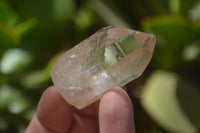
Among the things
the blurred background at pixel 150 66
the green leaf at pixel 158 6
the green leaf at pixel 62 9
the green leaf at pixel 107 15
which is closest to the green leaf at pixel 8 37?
the blurred background at pixel 150 66

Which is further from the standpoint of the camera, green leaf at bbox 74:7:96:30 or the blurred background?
green leaf at bbox 74:7:96:30

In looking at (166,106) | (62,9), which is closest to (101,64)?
(166,106)

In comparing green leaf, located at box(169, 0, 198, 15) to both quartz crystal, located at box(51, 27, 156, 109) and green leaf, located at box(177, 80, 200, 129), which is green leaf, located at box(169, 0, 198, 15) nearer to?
green leaf, located at box(177, 80, 200, 129)

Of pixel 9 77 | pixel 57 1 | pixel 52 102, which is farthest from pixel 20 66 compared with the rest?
pixel 52 102

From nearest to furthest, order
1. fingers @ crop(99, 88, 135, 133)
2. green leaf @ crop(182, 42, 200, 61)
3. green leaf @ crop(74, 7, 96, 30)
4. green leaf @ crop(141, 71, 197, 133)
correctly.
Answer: fingers @ crop(99, 88, 135, 133), green leaf @ crop(141, 71, 197, 133), green leaf @ crop(182, 42, 200, 61), green leaf @ crop(74, 7, 96, 30)

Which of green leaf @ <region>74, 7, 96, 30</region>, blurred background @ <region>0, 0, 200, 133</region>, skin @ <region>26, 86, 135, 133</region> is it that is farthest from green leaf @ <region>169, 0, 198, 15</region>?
skin @ <region>26, 86, 135, 133</region>

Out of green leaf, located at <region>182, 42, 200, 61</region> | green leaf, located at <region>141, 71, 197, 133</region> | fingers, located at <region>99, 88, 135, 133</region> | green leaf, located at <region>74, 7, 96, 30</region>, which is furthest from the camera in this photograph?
green leaf, located at <region>74, 7, 96, 30</region>

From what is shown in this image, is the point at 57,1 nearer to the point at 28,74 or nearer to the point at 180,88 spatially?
the point at 28,74

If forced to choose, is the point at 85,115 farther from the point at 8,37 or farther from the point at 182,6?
the point at 182,6
